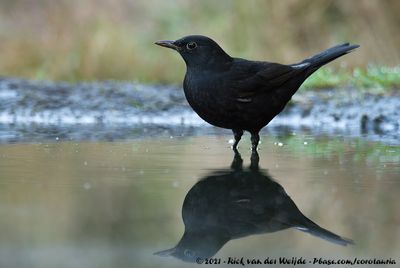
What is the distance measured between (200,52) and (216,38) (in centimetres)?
746

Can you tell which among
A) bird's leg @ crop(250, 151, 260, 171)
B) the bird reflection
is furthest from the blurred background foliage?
the bird reflection

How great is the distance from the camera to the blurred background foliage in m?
12.5

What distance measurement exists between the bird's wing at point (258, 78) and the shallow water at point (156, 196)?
41cm

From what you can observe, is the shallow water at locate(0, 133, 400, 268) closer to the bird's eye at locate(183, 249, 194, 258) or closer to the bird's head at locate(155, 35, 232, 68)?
the bird's eye at locate(183, 249, 194, 258)

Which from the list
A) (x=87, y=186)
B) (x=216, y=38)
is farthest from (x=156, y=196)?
(x=216, y=38)

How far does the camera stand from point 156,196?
4.18 meters

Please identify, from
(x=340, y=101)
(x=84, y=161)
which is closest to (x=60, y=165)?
(x=84, y=161)

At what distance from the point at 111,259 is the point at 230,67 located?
358 cm

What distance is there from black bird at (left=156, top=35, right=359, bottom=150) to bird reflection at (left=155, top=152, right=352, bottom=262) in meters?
1.16

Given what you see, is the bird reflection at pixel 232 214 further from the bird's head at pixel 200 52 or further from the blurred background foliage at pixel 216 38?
the blurred background foliage at pixel 216 38

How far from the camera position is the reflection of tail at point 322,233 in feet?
10.3

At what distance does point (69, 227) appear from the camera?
11.1 ft

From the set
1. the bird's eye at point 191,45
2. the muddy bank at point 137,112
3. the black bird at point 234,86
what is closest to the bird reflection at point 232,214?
the black bird at point 234,86

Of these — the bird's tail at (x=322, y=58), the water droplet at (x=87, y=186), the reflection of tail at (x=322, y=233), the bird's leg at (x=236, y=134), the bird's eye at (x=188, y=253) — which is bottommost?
the bird's eye at (x=188, y=253)
